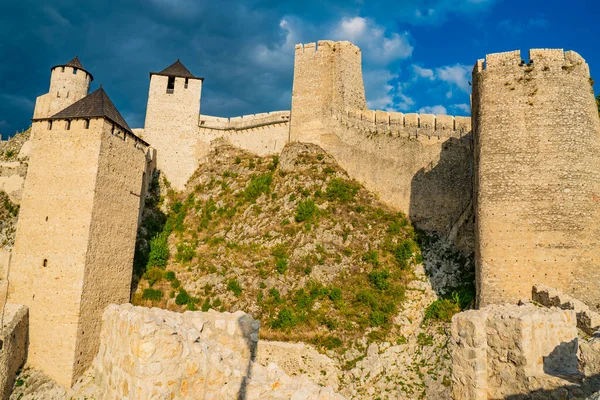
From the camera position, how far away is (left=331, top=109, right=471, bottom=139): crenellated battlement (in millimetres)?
22719

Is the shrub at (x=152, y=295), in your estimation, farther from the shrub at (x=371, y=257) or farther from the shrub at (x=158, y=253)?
the shrub at (x=371, y=257)

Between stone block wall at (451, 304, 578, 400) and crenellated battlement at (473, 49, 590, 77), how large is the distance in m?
8.65

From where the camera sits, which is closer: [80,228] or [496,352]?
[496,352]

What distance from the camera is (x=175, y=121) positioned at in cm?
2933

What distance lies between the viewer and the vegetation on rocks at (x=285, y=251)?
1752 centimetres

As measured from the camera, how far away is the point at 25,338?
14.5 m

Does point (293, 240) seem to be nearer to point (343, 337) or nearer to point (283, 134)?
point (343, 337)

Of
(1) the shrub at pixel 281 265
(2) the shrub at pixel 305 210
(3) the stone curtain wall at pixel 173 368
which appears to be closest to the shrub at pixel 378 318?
(1) the shrub at pixel 281 265

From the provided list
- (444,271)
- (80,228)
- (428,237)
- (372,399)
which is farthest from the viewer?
(428,237)

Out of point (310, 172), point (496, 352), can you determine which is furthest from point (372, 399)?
point (310, 172)

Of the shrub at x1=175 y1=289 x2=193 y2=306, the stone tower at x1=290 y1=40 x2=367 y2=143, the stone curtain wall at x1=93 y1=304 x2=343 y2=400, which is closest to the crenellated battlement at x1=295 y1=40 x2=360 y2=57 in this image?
the stone tower at x1=290 y1=40 x2=367 y2=143

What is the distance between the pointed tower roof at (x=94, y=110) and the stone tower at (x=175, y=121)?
430 inches

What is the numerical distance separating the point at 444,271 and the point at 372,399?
6.66 metres

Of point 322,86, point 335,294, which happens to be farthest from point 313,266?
point 322,86
